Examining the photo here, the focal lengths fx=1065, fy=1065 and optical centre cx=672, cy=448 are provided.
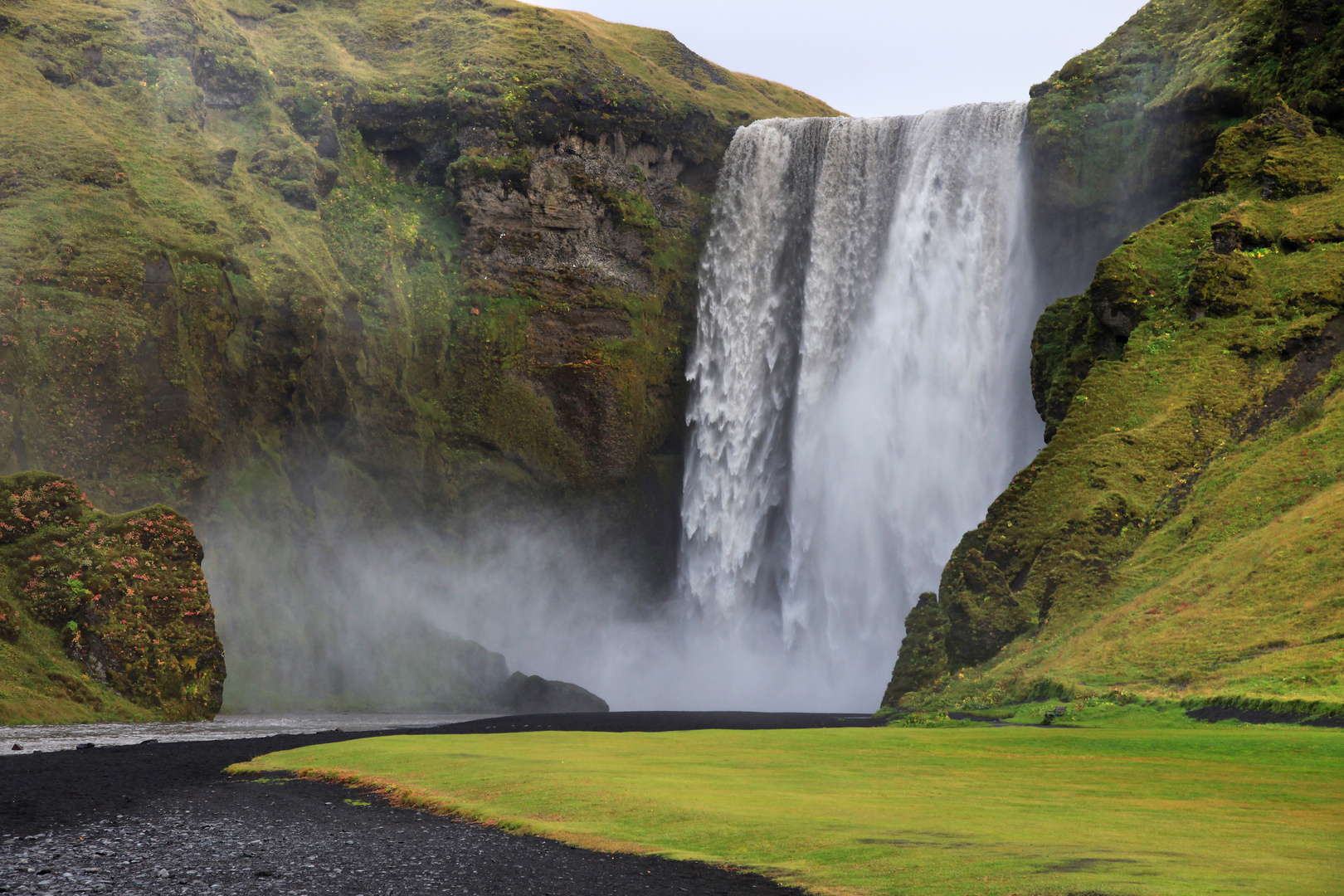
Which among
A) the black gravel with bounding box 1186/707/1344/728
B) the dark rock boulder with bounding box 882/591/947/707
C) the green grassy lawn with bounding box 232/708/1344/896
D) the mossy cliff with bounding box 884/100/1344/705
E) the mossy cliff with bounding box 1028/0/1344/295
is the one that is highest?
the mossy cliff with bounding box 1028/0/1344/295

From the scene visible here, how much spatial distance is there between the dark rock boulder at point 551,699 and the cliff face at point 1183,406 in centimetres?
1859

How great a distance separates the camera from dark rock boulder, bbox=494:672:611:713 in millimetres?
49750

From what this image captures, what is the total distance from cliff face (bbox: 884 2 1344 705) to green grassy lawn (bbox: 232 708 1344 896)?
518 centimetres

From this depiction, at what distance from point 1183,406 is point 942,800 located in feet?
85.2

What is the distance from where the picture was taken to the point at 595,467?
62156 millimetres

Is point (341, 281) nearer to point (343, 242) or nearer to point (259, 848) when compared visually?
point (343, 242)

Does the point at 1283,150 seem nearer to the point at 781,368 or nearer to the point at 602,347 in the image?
the point at 781,368

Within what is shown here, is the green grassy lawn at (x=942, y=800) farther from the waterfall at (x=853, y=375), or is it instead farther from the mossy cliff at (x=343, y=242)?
the mossy cliff at (x=343, y=242)

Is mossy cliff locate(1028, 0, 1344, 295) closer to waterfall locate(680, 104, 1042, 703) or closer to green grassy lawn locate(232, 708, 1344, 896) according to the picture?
waterfall locate(680, 104, 1042, 703)

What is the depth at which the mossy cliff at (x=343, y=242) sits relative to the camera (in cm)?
4506

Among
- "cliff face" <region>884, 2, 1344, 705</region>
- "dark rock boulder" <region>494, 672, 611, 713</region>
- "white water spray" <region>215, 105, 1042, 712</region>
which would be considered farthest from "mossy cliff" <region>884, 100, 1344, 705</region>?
"dark rock boulder" <region>494, 672, 611, 713</region>

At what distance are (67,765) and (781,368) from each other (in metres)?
44.3

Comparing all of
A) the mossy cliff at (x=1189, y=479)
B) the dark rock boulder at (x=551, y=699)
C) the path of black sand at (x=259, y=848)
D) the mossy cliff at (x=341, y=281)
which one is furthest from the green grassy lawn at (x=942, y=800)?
the mossy cliff at (x=341, y=281)

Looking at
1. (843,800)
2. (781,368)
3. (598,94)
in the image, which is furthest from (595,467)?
(843,800)
